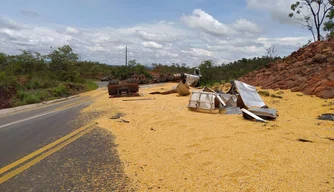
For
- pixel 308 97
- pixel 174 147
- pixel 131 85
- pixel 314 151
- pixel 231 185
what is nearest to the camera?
pixel 231 185

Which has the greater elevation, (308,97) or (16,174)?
(308,97)

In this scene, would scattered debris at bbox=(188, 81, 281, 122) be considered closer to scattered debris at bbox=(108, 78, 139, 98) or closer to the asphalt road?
the asphalt road

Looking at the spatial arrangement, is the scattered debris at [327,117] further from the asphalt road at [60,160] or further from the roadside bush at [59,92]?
the roadside bush at [59,92]

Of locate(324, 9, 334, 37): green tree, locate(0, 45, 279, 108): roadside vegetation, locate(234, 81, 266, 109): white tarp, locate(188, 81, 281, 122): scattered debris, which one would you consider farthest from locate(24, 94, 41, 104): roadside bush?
locate(324, 9, 334, 37): green tree

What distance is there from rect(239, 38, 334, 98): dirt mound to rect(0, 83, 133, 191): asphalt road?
7.95 m

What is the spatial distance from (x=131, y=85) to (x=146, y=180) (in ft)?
39.3

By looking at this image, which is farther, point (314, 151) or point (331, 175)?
point (314, 151)

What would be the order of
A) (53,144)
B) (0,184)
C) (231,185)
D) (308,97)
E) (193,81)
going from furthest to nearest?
(193,81), (308,97), (53,144), (0,184), (231,185)

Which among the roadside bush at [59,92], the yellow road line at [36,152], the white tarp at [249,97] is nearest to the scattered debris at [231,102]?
the white tarp at [249,97]

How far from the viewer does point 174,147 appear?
4.62m

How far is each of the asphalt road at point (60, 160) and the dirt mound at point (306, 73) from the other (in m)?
7.95

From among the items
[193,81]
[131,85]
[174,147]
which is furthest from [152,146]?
[193,81]

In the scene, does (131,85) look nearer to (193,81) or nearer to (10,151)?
(193,81)

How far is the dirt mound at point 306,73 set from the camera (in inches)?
389
